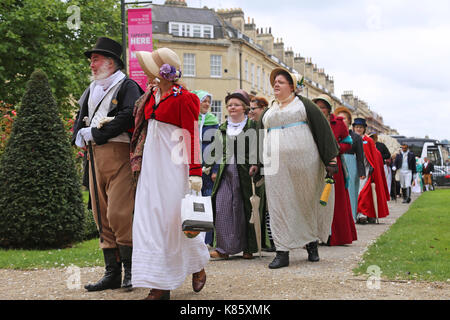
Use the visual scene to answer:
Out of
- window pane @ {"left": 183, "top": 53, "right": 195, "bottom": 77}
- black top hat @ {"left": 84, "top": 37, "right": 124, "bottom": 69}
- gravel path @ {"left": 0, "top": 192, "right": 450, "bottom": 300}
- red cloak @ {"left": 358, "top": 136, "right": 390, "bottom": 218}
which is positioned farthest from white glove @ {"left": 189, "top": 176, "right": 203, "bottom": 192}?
window pane @ {"left": 183, "top": 53, "right": 195, "bottom": 77}

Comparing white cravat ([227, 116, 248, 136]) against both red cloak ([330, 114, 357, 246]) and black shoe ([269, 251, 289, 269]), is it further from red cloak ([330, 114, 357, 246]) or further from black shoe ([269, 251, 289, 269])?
black shoe ([269, 251, 289, 269])

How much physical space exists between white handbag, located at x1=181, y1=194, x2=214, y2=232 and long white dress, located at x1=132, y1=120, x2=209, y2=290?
0.75ft

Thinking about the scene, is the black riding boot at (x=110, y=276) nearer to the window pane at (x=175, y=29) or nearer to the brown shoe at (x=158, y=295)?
the brown shoe at (x=158, y=295)

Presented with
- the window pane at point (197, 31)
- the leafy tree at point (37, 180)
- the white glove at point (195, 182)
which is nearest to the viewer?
the white glove at point (195, 182)

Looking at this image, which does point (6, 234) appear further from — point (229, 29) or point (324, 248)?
point (229, 29)

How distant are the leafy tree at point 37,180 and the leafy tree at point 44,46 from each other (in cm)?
1352

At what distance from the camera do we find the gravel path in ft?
16.2

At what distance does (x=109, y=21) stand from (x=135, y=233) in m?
24.1

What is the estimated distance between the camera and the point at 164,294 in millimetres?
4727

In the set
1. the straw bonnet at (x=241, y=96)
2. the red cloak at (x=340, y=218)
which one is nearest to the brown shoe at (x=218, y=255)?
the red cloak at (x=340, y=218)

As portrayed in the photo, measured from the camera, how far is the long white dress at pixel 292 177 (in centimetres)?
686

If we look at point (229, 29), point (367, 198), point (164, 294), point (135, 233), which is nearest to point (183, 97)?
point (135, 233)

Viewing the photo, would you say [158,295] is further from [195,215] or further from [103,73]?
[103,73]
